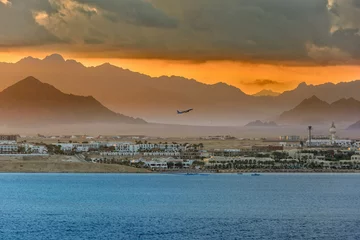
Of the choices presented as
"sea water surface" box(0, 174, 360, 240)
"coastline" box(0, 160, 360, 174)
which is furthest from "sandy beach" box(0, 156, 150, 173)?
"sea water surface" box(0, 174, 360, 240)

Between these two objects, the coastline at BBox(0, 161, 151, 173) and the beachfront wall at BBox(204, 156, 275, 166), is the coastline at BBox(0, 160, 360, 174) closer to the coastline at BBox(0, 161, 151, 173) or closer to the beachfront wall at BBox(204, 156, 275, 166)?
the coastline at BBox(0, 161, 151, 173)

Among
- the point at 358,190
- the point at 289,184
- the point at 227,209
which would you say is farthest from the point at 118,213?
the point at 289,184

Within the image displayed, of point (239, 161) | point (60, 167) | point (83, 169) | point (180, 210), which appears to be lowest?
point (180, 210)

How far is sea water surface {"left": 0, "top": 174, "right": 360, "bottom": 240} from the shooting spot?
78125 millimetres

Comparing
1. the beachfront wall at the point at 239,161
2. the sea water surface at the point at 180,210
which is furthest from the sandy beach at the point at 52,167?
the sea water surface at the point at 180,210

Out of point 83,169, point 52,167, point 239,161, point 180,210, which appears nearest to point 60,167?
point 52,167

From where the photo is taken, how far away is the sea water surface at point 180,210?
7812 cm

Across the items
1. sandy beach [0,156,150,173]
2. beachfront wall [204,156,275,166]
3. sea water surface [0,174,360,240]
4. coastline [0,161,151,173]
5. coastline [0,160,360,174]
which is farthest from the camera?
beachfront wall [204,156,275,166]

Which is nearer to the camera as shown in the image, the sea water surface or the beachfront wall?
the sea water surface

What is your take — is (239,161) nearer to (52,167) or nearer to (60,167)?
(60,167)

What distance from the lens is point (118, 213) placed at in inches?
3664

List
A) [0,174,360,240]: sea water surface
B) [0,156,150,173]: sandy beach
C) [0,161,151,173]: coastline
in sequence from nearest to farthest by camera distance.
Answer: [0,174,360,240]: sea water surface
[0,161,151,173]: coastline
[0,156,150,173]: sandy beach

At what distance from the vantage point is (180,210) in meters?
95.6

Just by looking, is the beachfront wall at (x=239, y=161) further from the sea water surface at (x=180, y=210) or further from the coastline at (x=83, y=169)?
the sea water surface at (x=180, y=210)
